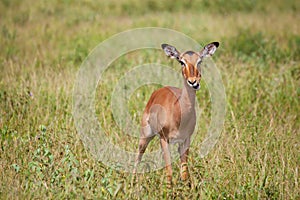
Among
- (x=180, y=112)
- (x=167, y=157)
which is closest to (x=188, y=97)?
(x=180, y=112)

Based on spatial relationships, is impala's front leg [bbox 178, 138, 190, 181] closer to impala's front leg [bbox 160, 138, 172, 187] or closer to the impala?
the impala

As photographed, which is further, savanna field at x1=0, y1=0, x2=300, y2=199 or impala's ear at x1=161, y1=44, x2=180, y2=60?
impala's ear at x1=161, y1=44, x2=180, y2=60

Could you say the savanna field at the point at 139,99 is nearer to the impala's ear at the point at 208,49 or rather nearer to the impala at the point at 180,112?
the impala at the point at 180,112

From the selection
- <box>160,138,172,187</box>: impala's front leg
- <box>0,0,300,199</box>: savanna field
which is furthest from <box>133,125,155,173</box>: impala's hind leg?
<box>160,138,172,187</box>: impala's front leg

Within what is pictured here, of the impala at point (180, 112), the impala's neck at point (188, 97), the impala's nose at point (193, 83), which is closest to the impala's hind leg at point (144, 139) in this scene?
the impala at point (180, 112)

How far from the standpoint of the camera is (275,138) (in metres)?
6.07

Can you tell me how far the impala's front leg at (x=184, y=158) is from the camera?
5.02 metres

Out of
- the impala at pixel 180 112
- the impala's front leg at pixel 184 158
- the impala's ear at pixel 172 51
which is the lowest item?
the impala's front leg at pixel 184 158

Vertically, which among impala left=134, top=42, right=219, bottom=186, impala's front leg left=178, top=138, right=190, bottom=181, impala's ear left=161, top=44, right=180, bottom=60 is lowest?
impala's front leg left=178, top=138, right=190, bottom=181

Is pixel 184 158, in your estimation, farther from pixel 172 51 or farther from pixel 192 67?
pixel 172 51

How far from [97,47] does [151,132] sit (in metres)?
4.96

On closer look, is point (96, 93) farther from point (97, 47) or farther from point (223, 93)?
point (97, 47)

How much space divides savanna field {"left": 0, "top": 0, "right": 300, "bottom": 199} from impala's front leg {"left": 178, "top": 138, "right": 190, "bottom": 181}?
3.8 inches

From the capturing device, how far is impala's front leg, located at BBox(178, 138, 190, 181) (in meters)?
5.02
